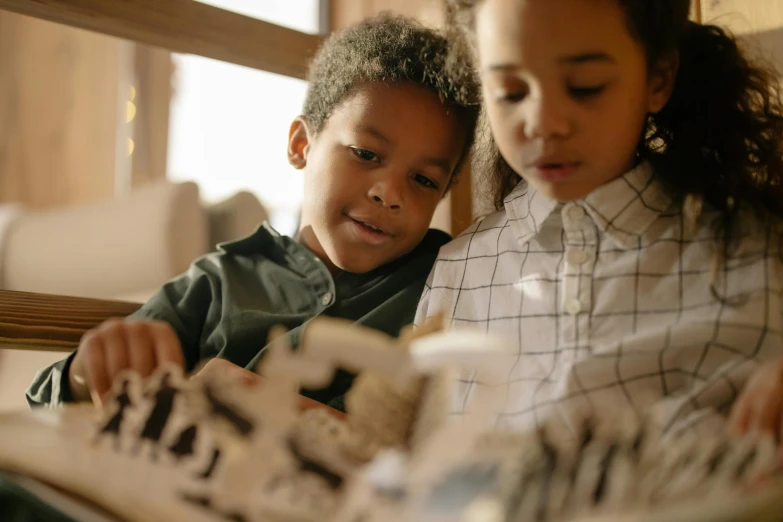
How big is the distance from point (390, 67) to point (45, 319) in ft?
1.58

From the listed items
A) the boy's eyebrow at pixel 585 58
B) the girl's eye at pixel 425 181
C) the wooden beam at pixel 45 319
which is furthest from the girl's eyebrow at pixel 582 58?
the wooden beam at pixel 45 319

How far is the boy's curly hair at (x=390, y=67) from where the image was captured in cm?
90

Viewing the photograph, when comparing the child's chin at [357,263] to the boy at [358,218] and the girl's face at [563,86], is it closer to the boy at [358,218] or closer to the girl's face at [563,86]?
the boy at [358,218]

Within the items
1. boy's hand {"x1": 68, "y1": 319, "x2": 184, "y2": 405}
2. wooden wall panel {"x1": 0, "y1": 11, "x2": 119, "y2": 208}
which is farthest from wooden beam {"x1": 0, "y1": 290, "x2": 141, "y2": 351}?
wooden wall panel {"x1": 0, "y1": 11, "x2": 119, "y2": 208}

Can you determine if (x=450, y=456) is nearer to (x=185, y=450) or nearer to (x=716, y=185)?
(x=185, y=450)

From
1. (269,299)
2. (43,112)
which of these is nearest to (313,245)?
(269,299)

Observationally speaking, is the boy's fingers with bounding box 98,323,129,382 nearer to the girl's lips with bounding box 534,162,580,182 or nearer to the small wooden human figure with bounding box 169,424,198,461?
the small wooden human figure with bounding box 169,424,198,461

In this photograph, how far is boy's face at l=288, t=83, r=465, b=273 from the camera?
2.90ft

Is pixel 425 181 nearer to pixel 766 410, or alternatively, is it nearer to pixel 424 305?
pixel 424 305

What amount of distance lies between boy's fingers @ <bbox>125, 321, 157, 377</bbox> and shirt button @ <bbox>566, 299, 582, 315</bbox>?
34 cm

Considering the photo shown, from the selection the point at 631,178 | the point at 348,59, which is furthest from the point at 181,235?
the point at 631,178

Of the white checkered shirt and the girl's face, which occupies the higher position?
the girl's face

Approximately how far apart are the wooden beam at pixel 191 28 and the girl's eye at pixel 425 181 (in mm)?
347

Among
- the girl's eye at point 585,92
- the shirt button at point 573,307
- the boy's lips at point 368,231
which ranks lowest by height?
the shirt button at point 573,307
